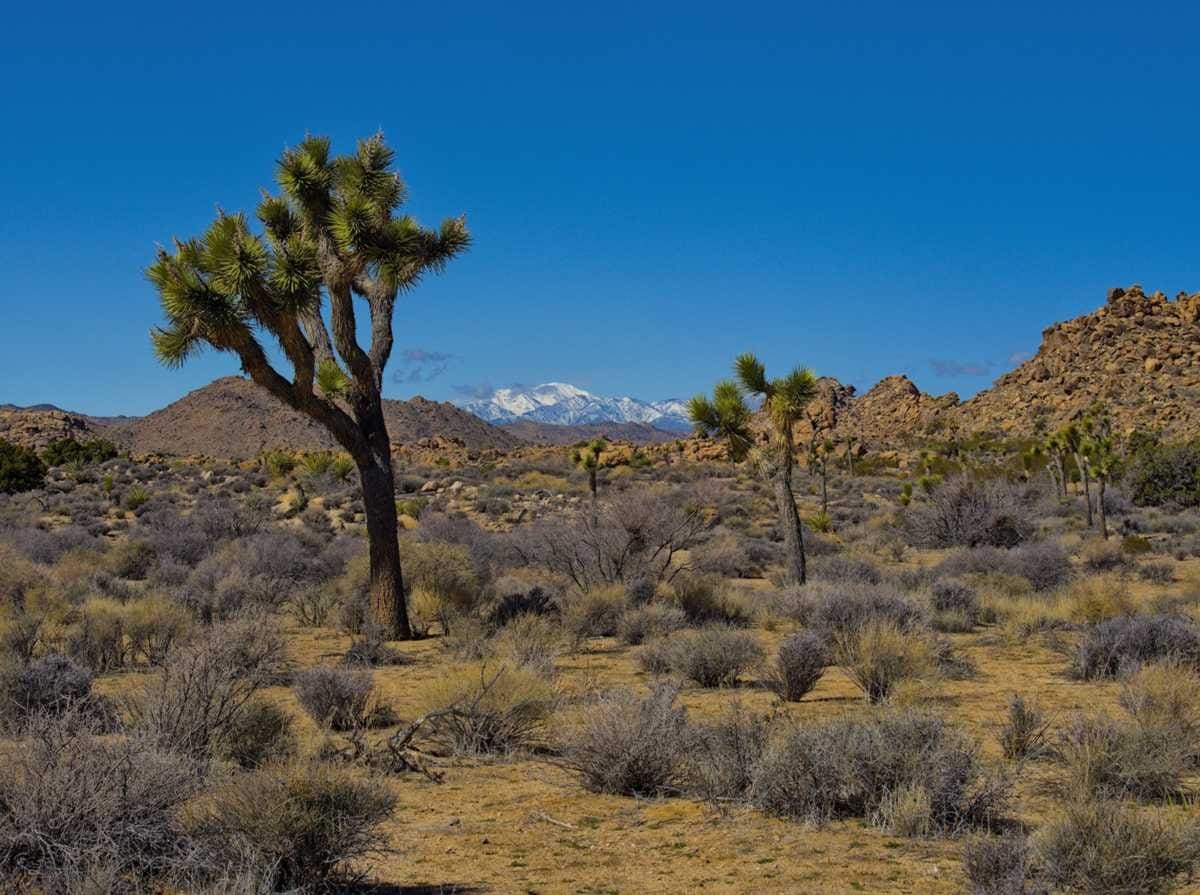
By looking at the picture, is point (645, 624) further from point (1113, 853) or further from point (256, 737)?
point (1113, 853)

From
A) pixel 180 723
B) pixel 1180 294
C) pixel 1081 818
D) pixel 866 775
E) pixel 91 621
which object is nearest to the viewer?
pixel 1081 818

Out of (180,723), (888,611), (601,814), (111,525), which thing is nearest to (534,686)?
(601,814)

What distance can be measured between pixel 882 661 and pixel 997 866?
5.48 m

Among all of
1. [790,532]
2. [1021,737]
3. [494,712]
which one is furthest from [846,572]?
[494,712]

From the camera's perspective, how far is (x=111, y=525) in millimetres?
31266

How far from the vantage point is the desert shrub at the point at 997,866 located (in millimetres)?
4520

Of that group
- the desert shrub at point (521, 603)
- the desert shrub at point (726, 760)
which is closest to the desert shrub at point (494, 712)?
the desert shrub at point (726, 760)

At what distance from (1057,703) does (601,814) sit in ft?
17.9

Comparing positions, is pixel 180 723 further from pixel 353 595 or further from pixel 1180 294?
pixel 1180 294

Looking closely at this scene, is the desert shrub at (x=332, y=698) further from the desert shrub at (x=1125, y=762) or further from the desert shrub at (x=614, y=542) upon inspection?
the desert shrub at (x=614, y=542)

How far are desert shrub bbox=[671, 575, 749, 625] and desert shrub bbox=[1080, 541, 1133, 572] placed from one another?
1032 centimetres

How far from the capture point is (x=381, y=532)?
47.3ft

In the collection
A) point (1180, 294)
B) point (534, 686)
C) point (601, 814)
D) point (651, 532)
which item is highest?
point (1180, 294)

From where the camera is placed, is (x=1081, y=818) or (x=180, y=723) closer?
(x=1081, y=818)
